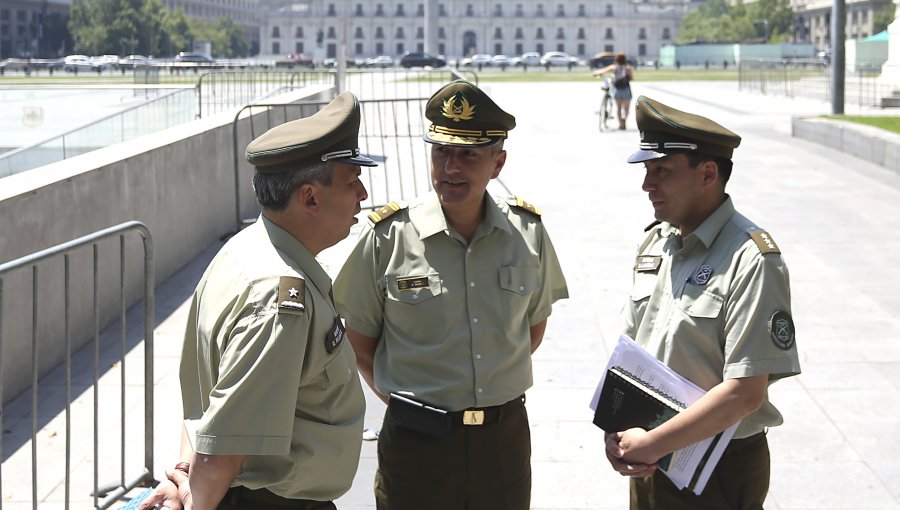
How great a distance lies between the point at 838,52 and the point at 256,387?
70.8 feet

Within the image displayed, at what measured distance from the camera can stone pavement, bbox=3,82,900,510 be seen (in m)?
5.57

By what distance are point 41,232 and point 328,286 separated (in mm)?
5017

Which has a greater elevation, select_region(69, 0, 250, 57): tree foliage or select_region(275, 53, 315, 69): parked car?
select_region(69, 0, 250, 57): tree foliage

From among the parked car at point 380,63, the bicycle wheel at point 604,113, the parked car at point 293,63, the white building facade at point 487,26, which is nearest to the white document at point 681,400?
the bicycle wheel at point 604,113

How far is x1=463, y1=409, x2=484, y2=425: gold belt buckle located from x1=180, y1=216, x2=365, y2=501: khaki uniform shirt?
60cm

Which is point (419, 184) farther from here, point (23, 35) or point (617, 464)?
point (23, 35)

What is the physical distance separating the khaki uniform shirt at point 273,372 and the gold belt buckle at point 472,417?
23.5 inches

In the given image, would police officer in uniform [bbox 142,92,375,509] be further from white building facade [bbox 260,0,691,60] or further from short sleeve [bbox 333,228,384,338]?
white building facade [bbox 260,0,691,60]

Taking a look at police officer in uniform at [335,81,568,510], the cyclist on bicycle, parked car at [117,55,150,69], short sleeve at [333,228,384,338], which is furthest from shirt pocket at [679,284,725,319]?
parked car at [117,55,150,69]

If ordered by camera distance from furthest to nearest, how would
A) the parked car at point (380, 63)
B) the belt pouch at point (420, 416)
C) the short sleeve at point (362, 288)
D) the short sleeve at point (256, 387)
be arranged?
the parked car at point (380, 63), the short sleeve at point (362, 288), the belt pouch at point (420, 416), the short sleeve at point (256, 387)

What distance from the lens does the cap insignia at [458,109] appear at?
337cm

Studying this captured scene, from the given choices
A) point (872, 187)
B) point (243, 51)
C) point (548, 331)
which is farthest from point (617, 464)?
point (243, 51)

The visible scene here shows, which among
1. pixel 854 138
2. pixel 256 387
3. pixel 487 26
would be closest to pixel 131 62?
pixel 854 138

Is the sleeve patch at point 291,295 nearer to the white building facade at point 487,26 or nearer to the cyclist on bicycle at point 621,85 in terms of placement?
the cyclist on bicycle at point 621,85
